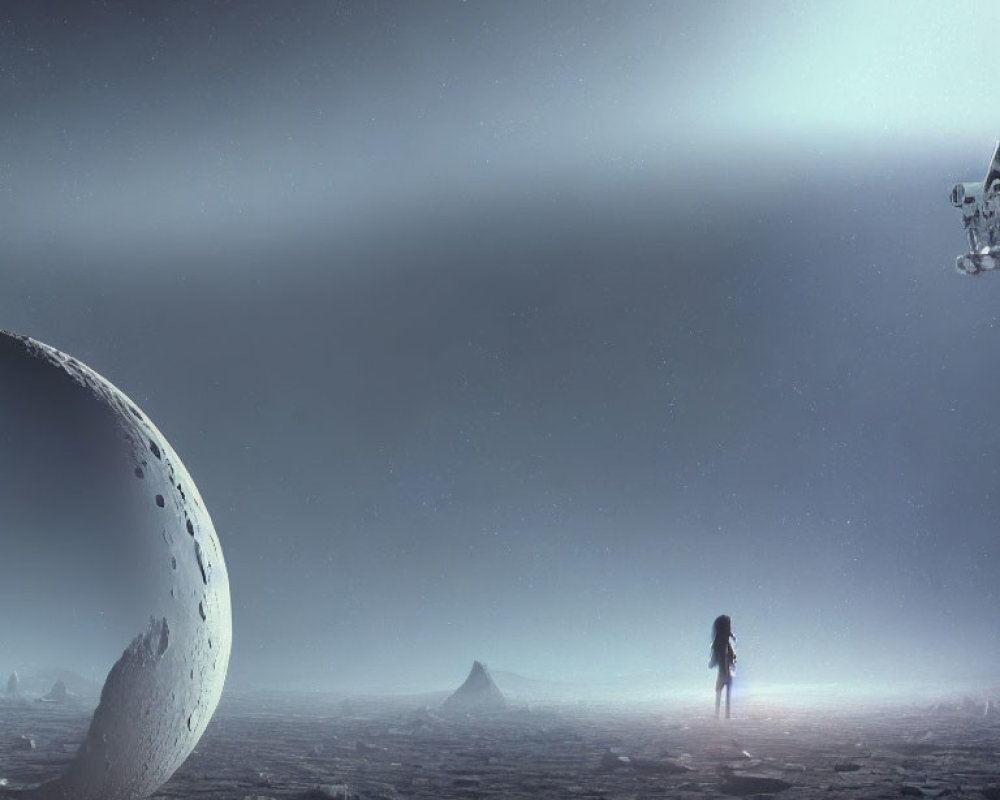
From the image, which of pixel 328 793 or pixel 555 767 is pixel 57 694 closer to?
pixel 328 793

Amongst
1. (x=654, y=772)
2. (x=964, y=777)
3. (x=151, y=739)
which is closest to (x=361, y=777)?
(x=654, y=772)

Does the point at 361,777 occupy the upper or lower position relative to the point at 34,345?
lower

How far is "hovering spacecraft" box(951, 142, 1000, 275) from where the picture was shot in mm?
19578

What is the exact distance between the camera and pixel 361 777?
22125 millimetres

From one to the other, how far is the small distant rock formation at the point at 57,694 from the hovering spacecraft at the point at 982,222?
2207cm

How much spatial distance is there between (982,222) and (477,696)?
101350 mm

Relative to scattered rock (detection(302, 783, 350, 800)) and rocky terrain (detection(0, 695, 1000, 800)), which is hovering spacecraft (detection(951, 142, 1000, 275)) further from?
scattered rock (detection(302, 783, 350, 800))

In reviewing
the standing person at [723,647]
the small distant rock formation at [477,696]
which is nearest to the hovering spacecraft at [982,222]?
the standing person at [723,647]

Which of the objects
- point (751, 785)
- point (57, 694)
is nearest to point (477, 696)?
point (751, 785)

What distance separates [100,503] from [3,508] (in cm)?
144

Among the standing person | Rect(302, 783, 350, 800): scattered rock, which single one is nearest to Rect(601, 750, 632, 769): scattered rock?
the standing person

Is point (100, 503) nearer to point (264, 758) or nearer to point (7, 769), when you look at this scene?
point (7, 769)

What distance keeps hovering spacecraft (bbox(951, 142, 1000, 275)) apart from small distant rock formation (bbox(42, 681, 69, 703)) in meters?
22.1

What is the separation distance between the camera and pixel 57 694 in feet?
34.1
